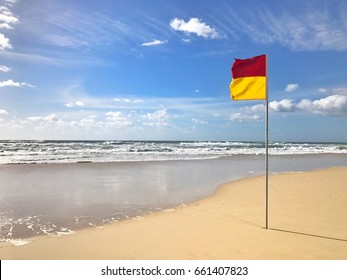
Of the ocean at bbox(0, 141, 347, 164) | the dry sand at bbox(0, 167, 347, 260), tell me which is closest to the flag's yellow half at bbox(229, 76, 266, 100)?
the dry sand at bbox(0, 167, 347, 260)

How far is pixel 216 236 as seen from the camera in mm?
5723

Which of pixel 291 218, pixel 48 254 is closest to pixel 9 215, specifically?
pixel 48 254

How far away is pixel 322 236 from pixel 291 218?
4.39 ft

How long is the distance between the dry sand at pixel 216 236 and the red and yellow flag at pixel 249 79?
2.76 meters

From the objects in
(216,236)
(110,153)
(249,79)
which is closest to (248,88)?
(249,79)

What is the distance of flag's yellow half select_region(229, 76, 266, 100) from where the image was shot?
6.32 m

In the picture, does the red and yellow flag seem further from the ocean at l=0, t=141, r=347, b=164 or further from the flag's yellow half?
the ocean at l=0, t=141, r=347, b=164

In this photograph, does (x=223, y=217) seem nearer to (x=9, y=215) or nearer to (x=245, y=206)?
(x=245, y=206)

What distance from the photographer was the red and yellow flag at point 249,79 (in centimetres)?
632

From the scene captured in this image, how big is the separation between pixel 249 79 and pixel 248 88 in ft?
0.61

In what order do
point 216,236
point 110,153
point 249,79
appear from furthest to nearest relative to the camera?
1. point 110,153
2. point 249,79
3. point 216,236

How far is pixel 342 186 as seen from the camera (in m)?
11.6

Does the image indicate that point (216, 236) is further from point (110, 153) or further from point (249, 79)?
point (110, 153)
